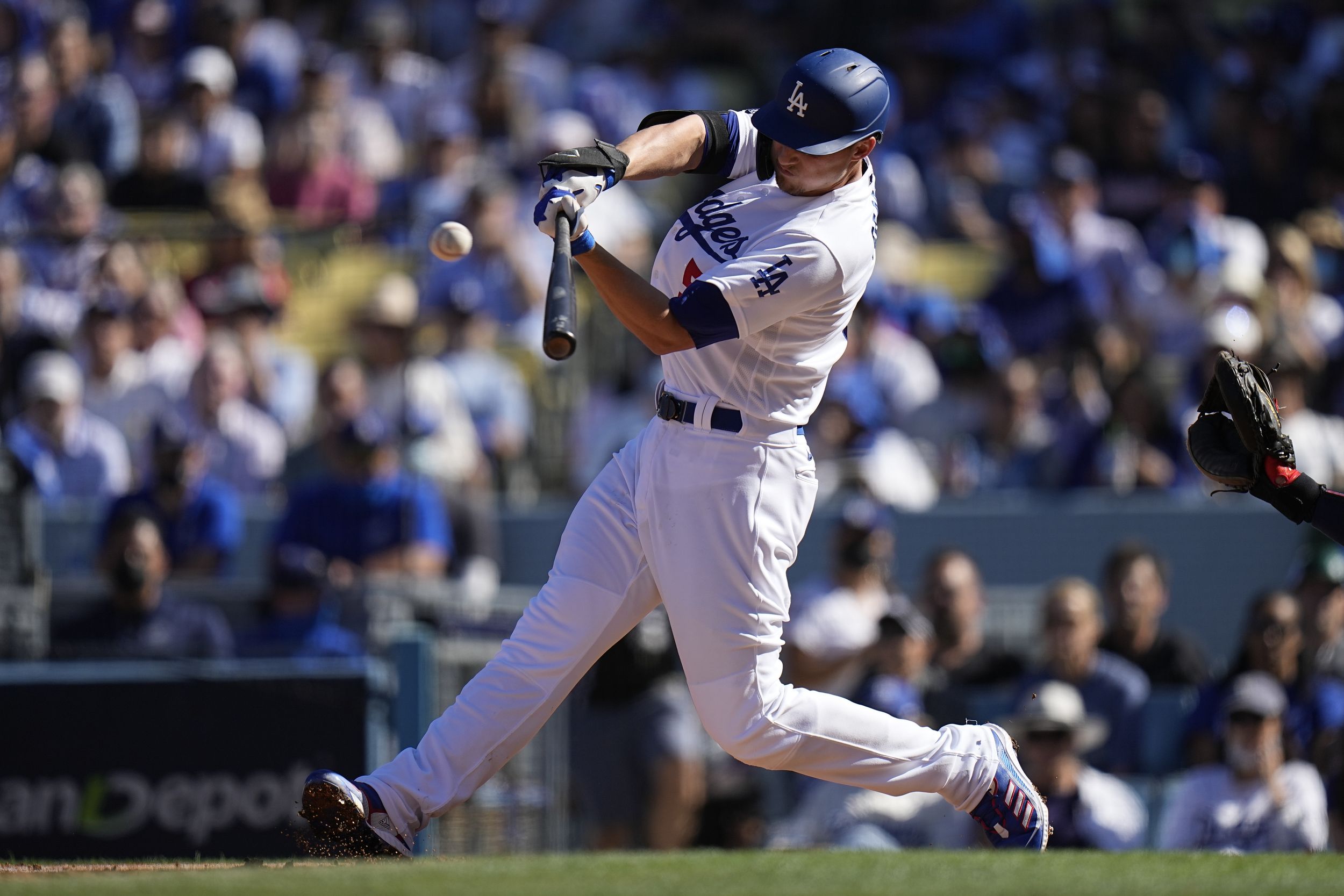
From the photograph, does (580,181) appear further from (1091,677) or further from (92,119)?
(92,119)

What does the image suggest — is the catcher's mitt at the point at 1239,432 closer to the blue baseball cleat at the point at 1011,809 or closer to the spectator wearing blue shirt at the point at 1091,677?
the blue baseball cleat at the point at 1011,809

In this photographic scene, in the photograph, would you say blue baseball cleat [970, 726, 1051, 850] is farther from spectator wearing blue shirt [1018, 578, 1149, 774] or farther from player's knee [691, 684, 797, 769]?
spectator wearing blue shirt [1018, 578, 1149, 774]

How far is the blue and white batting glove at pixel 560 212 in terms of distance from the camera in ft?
14.3

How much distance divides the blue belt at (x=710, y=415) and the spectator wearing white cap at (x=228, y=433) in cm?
486

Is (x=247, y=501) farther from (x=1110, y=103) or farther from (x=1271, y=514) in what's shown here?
(x=1110, y=103)

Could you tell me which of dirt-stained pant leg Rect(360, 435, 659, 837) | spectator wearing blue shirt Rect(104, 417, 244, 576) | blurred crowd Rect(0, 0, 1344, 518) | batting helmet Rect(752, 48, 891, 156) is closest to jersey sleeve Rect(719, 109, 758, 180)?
batting helmet Rect(752, 48, 891, 156)

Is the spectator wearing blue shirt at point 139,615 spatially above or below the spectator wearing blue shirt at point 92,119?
below

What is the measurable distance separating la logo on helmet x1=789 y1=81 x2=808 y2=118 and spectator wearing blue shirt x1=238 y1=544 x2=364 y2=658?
12.4ft

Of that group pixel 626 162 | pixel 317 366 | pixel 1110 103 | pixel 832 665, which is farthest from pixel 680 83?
pixel 626 162

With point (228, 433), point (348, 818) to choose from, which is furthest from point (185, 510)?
point (348, 818)

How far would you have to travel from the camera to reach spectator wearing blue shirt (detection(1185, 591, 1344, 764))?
23.6 ft

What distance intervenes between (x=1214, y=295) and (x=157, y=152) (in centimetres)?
642

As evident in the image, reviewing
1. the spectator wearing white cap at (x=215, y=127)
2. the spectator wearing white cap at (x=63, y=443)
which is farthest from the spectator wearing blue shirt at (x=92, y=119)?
the spectator wearing white cap at (x=63, y=443)

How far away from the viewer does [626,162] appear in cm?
465
